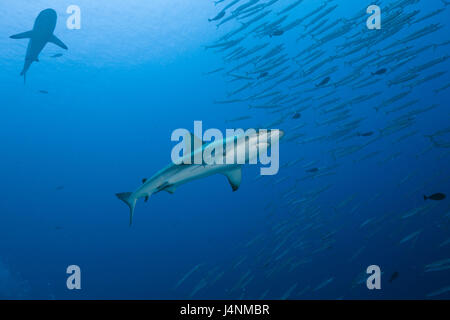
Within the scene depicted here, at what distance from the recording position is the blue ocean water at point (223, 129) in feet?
39.1

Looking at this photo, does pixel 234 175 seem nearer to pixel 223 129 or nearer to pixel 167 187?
pixel 167 187

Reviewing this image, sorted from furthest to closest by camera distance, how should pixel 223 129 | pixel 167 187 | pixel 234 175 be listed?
1. pixel 223 129
2. pixel 234 175
3. pixel 167 187

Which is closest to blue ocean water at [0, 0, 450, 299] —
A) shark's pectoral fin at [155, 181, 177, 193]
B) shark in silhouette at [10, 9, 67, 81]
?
shark in silhouette at [10, 9, 67, 81]

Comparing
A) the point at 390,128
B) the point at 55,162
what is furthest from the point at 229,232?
the point at 390,128

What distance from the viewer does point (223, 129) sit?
73.4m

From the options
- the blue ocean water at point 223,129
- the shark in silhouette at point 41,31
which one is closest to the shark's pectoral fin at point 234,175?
the blue ocean water at point 223,129

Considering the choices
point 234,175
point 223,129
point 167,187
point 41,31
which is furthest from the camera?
point 223,129

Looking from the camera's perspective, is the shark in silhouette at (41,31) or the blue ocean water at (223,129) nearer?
the shark in silhouette at (41,31)

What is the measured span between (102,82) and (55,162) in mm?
32525

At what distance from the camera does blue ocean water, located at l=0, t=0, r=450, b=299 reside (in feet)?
39.1

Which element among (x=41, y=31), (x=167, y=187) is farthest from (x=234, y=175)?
(x=41, y=31)

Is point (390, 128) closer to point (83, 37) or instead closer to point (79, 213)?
point (83, 37)

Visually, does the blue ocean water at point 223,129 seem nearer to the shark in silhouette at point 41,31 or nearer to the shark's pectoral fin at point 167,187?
the shark in silhouette at point 41,31

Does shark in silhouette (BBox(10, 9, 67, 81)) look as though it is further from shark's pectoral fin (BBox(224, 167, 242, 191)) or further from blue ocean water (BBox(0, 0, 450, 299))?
shark's pectoral fin (BBox(224, 167, 242, 191))
